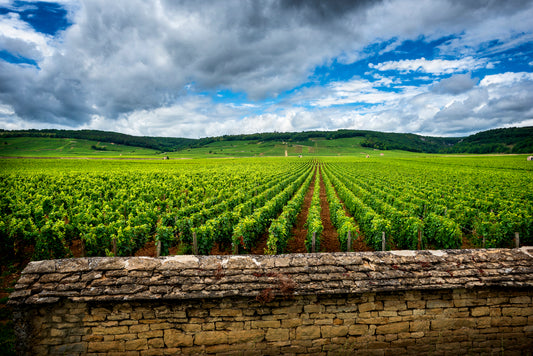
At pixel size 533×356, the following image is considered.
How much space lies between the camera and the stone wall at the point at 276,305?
516cm

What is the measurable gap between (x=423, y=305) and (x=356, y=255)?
178 cm

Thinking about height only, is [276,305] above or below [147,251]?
above

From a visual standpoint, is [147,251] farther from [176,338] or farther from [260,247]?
[176,338]

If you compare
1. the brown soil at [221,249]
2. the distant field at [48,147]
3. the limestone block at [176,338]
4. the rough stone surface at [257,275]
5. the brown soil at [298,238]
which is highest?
the distant field at [48,147]

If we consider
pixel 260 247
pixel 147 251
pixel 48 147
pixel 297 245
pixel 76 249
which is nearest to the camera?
pixel 76 249

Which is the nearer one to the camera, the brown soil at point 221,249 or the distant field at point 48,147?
the brown soil at point 221,249

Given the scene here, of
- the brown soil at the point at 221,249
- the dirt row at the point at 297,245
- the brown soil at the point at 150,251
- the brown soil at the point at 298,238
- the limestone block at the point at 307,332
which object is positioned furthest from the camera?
the brown soil at the point at 298,238

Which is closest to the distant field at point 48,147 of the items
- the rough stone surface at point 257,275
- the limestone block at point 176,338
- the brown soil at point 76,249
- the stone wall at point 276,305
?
the brown soil at point 76,249

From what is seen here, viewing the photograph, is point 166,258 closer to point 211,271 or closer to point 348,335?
point 211,271

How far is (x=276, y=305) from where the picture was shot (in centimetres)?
533

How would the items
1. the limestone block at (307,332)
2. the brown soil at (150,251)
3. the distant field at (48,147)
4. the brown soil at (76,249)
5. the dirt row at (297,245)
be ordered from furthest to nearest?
the distant field at (48,147) < the dirt row at (297,245) < the brown soil at (150,251) < the brown soil at (76,249) < the limestone block at (307,332)

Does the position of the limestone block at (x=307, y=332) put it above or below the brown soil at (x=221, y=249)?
above

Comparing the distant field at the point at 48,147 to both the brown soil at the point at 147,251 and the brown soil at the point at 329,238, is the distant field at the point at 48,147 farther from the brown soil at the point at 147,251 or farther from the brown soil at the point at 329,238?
the brown soil at the point at 329,238

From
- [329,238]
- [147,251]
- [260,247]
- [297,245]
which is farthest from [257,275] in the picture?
[329,238]
